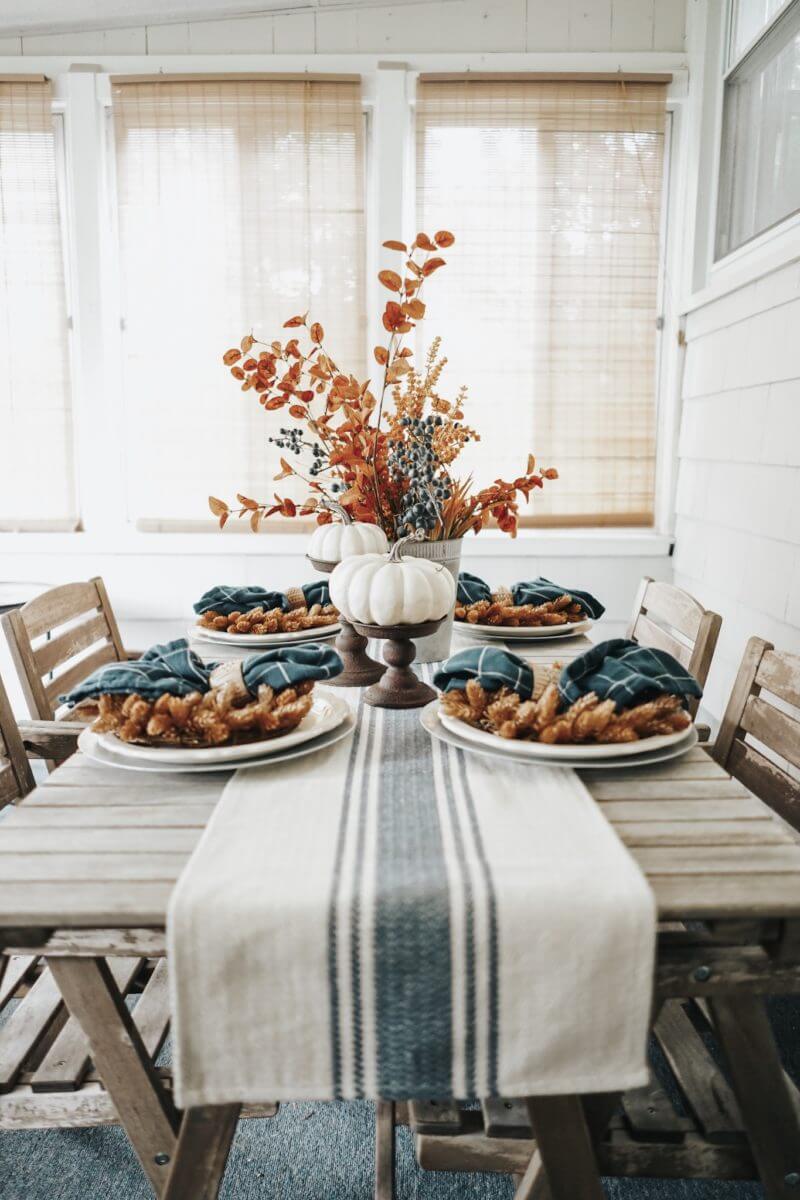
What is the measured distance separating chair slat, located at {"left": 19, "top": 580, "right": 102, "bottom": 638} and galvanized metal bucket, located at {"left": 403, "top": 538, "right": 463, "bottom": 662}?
2.33 ft

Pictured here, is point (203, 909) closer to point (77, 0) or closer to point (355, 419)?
point (355, 419)

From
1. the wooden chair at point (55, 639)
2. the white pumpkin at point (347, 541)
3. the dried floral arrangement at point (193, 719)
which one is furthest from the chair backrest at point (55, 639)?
the white pumpkin at point (347, 541)

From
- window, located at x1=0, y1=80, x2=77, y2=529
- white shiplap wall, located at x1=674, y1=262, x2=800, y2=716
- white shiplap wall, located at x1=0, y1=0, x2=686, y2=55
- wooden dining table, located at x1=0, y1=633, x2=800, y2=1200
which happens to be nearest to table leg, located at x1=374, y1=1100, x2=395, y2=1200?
wooden dining table, located at x1=0, y1=633, x2=800, y2=1200

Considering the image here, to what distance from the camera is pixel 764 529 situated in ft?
7.58

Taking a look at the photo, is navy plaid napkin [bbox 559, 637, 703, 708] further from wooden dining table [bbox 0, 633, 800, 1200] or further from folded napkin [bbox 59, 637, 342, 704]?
folded napkin [bbox 59, 637, 342, 704]

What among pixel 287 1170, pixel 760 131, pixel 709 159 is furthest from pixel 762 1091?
pixel 709 159

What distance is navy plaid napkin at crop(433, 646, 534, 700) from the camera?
110 cm

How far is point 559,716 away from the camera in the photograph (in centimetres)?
104

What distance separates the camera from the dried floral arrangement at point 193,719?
1.01 m

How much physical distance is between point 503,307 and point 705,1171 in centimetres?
271

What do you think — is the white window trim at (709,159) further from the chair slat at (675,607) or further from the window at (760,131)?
the chair slat at (675,607)

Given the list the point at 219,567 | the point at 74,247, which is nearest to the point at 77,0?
the point at 74,247

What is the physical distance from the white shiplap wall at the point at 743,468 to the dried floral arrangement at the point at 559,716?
1221 millimetres

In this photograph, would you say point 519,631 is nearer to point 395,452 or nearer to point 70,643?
point 395,452
